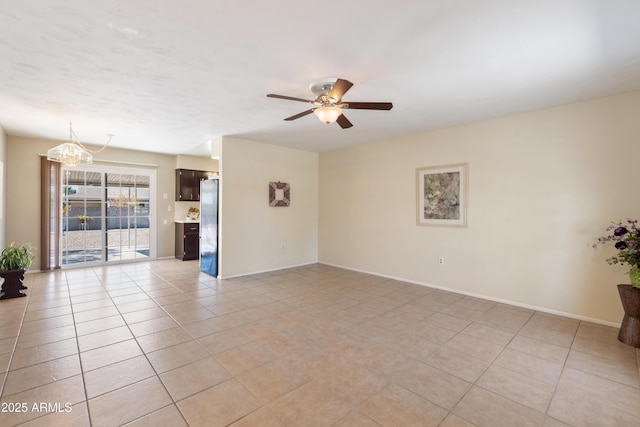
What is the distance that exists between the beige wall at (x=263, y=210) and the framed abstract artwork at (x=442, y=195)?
2.66 m

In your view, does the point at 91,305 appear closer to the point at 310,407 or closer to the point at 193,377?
the point at 193,377

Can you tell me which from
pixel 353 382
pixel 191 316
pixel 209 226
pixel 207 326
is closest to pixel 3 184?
pixel 209 226

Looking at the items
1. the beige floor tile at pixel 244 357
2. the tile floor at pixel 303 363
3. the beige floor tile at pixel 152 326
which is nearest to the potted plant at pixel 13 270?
the tile floor at pixel 303 363

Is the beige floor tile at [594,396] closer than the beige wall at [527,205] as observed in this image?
Yes

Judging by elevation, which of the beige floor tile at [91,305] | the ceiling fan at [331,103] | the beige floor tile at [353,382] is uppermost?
the ceiling fan at [331,103]

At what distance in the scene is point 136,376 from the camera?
2252 mm

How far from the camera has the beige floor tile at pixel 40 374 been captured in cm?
211

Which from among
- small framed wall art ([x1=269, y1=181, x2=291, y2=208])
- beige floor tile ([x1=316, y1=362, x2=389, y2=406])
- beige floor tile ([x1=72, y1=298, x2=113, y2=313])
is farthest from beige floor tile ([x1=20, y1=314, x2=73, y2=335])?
small framed wall art ([x1=269, y1=181, x2=291, y2=208])

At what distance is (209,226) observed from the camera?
564 centimetres

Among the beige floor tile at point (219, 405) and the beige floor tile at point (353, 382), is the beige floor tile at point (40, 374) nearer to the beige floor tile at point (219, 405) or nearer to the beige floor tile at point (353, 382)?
the beige floor tile at point (219, 405)

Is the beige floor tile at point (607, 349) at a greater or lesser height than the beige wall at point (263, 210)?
lesser

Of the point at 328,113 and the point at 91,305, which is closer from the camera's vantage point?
the point at 328,113

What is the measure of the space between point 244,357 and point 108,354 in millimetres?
1244


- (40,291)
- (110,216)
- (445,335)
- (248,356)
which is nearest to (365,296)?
(445,335)
